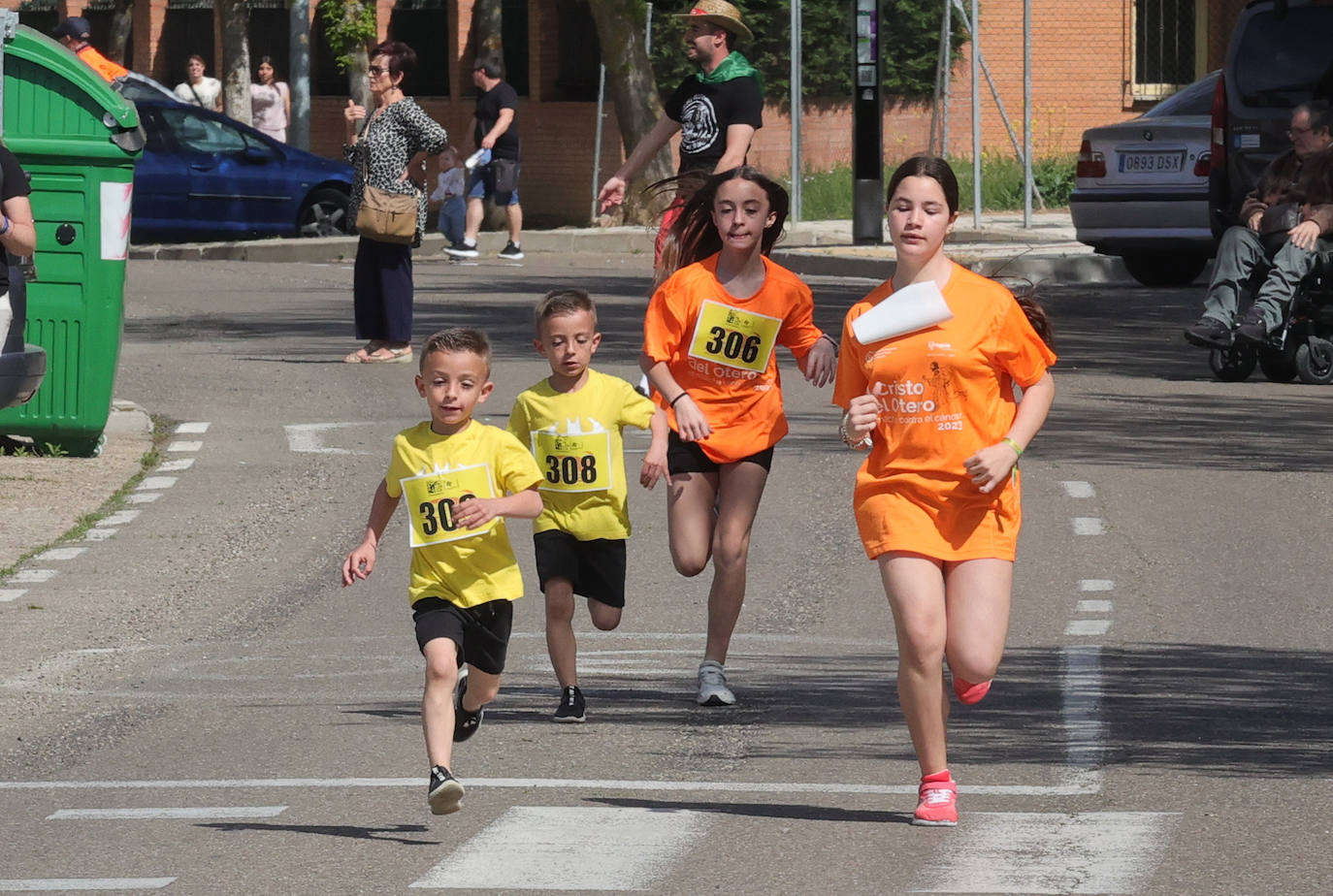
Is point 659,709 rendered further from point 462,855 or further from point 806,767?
point 462,855

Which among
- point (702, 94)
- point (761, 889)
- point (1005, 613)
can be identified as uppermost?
point (702, 94)

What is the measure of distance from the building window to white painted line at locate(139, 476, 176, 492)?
28843 millimetres

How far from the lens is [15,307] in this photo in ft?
37.7

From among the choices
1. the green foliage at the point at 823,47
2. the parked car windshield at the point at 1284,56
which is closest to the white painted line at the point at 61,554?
the parked car windshield at the point at 1284,56

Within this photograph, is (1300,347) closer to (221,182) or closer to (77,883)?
(77,883)

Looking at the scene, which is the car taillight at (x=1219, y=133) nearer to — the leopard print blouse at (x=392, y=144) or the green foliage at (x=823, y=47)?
the leopard print blouse at (x=392, y=144)

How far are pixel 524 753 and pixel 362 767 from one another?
1.57ft

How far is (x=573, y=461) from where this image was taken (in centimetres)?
775

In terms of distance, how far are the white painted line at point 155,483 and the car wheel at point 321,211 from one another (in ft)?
56.0

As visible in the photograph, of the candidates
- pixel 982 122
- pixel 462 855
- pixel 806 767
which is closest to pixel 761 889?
pixel 462 855

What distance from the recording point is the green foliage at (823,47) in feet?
121

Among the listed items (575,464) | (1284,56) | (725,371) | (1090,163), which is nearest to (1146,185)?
(1090,163)

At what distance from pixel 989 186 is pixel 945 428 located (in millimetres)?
29104

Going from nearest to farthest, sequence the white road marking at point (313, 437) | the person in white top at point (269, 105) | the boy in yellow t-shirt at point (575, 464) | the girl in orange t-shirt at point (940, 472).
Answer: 1. the girl in orange t-shirt at point (940, 472)
2. the boy in yellow t-shirt at point (575, 464)
3. the white road marking at point (313, 437)
4. the person in white top at point (269, 105)
